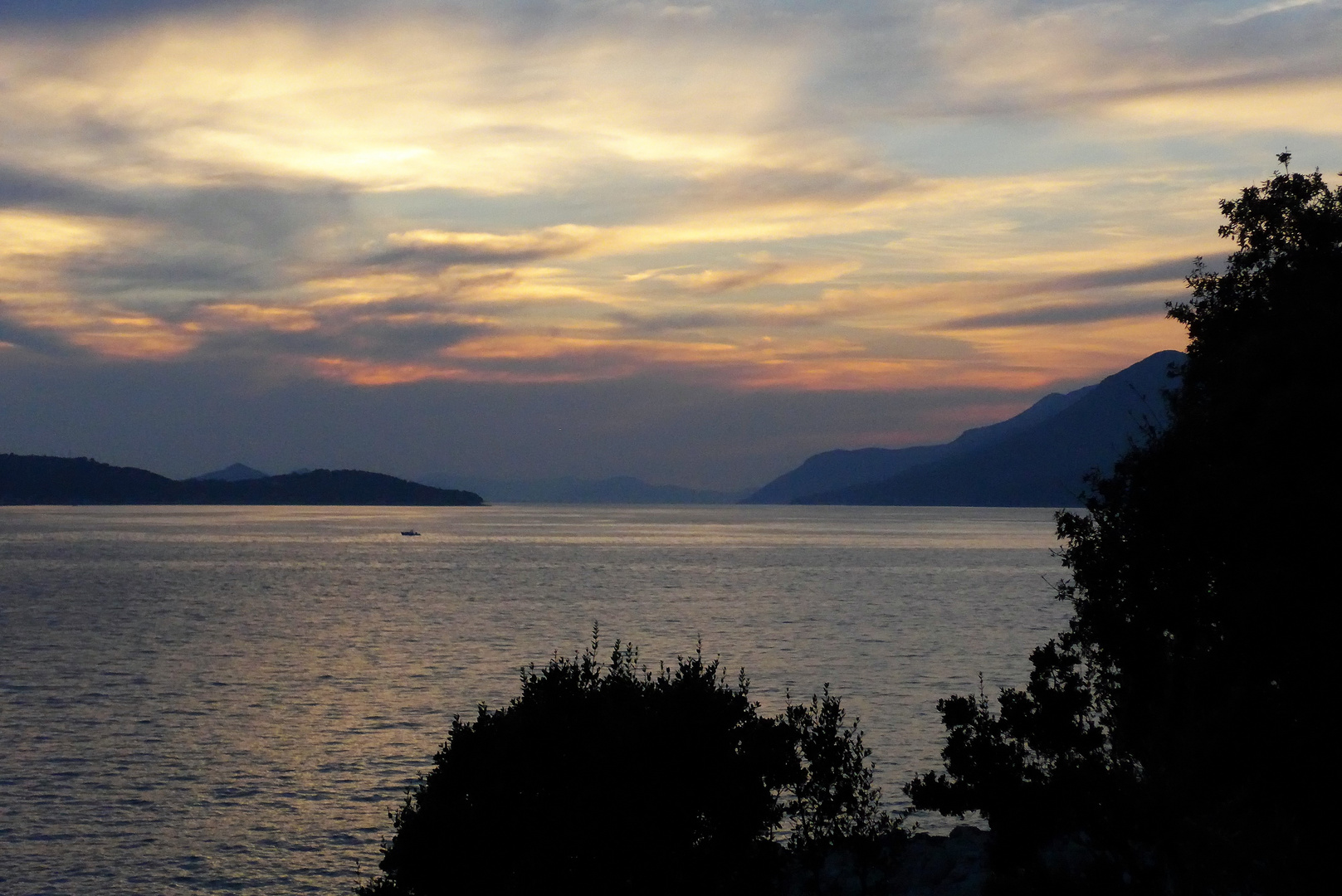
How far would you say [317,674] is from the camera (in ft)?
228

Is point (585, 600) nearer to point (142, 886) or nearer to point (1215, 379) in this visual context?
point (142, 886)

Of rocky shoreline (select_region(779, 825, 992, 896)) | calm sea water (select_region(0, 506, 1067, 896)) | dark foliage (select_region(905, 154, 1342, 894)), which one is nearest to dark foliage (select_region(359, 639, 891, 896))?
dark foliage (select_region(905, 154, 1342, 894))

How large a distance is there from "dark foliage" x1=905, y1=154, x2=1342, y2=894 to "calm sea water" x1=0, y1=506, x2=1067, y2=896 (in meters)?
16.7

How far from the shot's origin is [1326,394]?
18.7 meters

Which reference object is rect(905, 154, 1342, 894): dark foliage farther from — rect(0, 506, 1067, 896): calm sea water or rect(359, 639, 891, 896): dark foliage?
rect(0, 506, 1067, 896): calm sea water

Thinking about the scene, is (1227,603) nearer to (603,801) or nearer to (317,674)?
(603,801)

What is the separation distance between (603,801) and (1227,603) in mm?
11906

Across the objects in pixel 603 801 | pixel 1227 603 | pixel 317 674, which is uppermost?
pixel 1227 603

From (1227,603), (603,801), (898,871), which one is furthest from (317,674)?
(1227,603)

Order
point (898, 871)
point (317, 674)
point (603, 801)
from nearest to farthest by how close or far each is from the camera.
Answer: point (603, 801) → point (898, 871) → point (317, 674)

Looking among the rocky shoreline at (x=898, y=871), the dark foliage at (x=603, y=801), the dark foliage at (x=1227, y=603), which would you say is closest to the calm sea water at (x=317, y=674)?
the rocky shoreline at (x=898, y=871)

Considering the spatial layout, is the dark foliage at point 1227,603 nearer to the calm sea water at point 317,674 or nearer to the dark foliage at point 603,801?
the dark foliage at point 603,801

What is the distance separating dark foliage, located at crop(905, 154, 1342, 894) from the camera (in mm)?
18203

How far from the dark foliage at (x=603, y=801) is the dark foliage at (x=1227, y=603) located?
5266 millimetres
